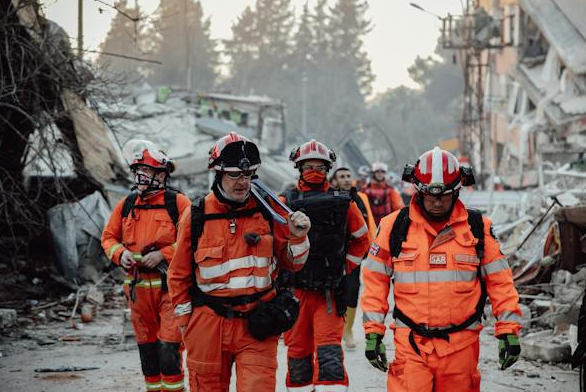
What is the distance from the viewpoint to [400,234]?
5238 millimetres

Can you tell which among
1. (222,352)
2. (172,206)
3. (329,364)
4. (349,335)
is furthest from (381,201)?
(222,352)

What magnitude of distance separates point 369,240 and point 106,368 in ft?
10.9

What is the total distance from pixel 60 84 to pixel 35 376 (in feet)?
16.1

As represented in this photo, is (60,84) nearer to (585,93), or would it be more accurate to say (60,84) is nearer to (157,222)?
(157,222)

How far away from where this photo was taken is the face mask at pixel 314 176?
7.26m

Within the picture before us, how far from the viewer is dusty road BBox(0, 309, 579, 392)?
8.32 metres

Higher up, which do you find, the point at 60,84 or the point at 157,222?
the point at 60,84

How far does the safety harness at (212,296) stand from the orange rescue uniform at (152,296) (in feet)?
5.11

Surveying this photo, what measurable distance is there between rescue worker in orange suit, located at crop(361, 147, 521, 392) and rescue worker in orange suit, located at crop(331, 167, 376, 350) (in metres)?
1.82

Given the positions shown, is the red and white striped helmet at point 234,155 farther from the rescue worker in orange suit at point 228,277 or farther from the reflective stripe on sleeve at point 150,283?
the reflective stripe on sleeve at point 150,283

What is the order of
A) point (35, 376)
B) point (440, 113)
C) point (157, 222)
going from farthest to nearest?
point (440, 113) < point (35, 376) < point (157, 222)

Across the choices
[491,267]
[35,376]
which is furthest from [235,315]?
[35,376]

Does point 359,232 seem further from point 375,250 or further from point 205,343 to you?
point 205,343

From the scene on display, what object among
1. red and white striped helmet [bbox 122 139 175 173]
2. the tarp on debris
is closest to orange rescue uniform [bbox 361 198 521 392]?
red and white striped helmet [bbox 122 139 175 173]
